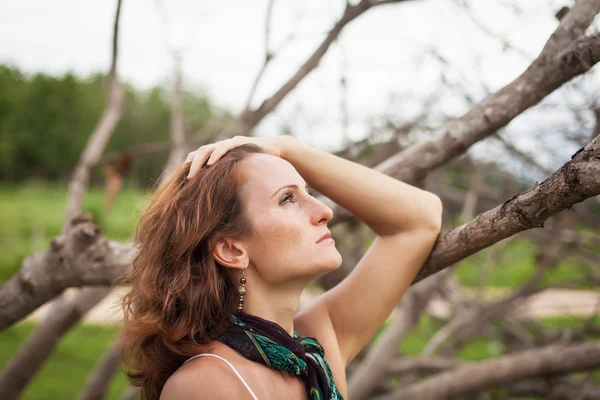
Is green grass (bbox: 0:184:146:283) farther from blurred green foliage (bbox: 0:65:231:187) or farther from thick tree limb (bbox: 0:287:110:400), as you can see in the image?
thick tree limb (bbox: 0:287:110:400)

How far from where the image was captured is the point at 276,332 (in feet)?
5.36

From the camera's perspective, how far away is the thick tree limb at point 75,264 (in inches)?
82.7

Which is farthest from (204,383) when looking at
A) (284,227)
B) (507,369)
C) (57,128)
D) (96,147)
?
(57,128)

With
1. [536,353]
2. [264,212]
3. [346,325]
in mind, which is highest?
[264,212]

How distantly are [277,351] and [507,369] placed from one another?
175 cm

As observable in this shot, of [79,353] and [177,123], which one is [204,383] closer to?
[177,123]

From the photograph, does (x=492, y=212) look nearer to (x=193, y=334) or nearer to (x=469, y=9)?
(x=193, y=334)

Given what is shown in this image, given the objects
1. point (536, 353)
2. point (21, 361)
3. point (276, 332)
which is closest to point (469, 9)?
point (536, 353)

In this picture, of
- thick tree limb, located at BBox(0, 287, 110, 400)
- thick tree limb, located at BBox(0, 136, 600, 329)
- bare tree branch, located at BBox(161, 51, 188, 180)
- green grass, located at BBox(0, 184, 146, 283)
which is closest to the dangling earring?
thick tree limb, located at BBox(0, 136, 600, 329)

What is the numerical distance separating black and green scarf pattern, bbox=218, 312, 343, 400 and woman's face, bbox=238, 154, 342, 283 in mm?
130

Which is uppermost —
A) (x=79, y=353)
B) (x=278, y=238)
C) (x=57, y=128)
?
(x=278, y=238)

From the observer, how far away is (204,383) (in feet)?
4.87

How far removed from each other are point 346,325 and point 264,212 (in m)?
0.50

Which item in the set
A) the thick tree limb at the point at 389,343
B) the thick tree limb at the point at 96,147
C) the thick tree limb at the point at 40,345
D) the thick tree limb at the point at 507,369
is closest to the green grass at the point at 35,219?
the thick tree limb at the point at 96,147
